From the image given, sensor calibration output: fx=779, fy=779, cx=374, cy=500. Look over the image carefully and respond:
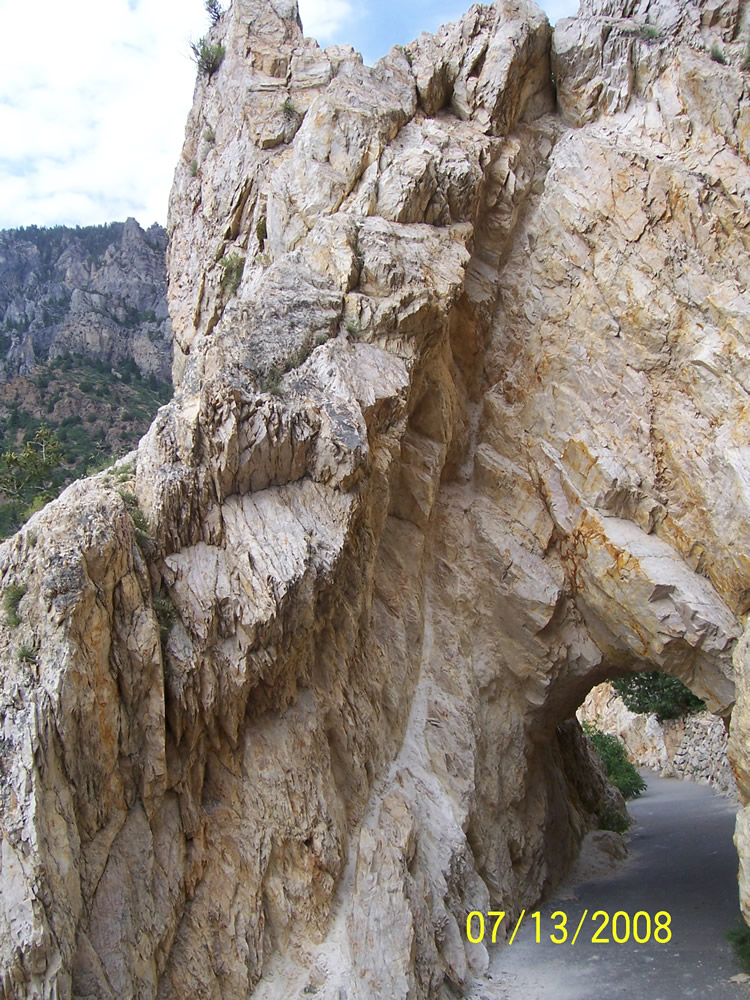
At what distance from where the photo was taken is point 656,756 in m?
33.1

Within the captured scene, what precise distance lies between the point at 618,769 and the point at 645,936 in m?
17.4

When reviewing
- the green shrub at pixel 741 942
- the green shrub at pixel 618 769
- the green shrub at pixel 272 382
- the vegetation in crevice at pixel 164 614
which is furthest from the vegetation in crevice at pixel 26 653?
the green shrub at pixel 618 769

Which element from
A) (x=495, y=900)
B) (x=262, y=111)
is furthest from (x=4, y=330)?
(x=495, y=900)

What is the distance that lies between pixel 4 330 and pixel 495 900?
62.1m

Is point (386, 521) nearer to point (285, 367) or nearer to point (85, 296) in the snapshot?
point (285, 367)

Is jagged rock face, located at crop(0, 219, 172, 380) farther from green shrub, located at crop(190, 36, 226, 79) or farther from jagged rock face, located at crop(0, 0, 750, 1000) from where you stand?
jagged rock face, located at crop(0, 0, 750, 1000)

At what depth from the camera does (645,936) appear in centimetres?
1231

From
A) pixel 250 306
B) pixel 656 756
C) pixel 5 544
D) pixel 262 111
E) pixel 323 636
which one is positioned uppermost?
pixel 262 111

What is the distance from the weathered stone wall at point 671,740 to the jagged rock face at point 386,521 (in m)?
10.6

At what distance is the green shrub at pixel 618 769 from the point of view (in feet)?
89.8

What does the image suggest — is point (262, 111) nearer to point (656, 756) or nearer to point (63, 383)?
point (656, 756)

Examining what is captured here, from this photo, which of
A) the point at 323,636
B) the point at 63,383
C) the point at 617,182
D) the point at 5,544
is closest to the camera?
the point at 5,544

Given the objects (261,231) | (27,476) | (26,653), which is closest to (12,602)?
(26,653)

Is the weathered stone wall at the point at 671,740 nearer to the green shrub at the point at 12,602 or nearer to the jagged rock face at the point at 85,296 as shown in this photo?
the green shrub at the point at 12,602
